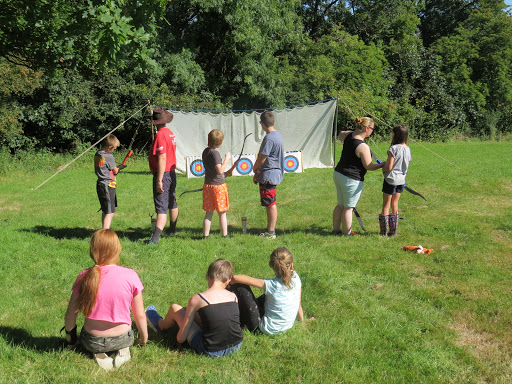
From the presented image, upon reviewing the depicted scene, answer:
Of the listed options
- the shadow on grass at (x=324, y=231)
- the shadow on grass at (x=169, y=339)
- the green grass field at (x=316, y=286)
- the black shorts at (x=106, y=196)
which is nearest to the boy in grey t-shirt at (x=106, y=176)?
the black shorts at (x=106, y=196)

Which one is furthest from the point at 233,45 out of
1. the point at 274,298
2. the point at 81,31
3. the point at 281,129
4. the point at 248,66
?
the point at 274,298

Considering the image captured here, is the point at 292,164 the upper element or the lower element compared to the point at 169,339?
upper

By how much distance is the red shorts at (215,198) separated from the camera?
636cm

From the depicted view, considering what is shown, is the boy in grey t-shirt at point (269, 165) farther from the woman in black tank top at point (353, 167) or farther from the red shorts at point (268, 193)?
the woman in black tank top at point (353, 167)

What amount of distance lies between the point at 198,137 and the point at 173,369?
11.7 meters

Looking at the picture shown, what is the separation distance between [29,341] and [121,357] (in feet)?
Answer: 3.04

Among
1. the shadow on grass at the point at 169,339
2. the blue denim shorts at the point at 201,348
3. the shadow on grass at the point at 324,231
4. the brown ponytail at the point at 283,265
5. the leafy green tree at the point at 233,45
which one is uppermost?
the leafy green tree at the point at 233,45

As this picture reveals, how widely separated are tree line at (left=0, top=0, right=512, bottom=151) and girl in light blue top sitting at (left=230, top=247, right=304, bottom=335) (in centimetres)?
369

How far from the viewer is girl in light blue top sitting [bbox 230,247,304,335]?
3676mm

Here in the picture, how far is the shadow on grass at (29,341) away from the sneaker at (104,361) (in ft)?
1.35

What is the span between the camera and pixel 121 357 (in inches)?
131

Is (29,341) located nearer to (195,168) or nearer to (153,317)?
(153,317)

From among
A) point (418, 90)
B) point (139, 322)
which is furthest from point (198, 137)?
point (418, 90)

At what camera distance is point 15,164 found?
1546cm
